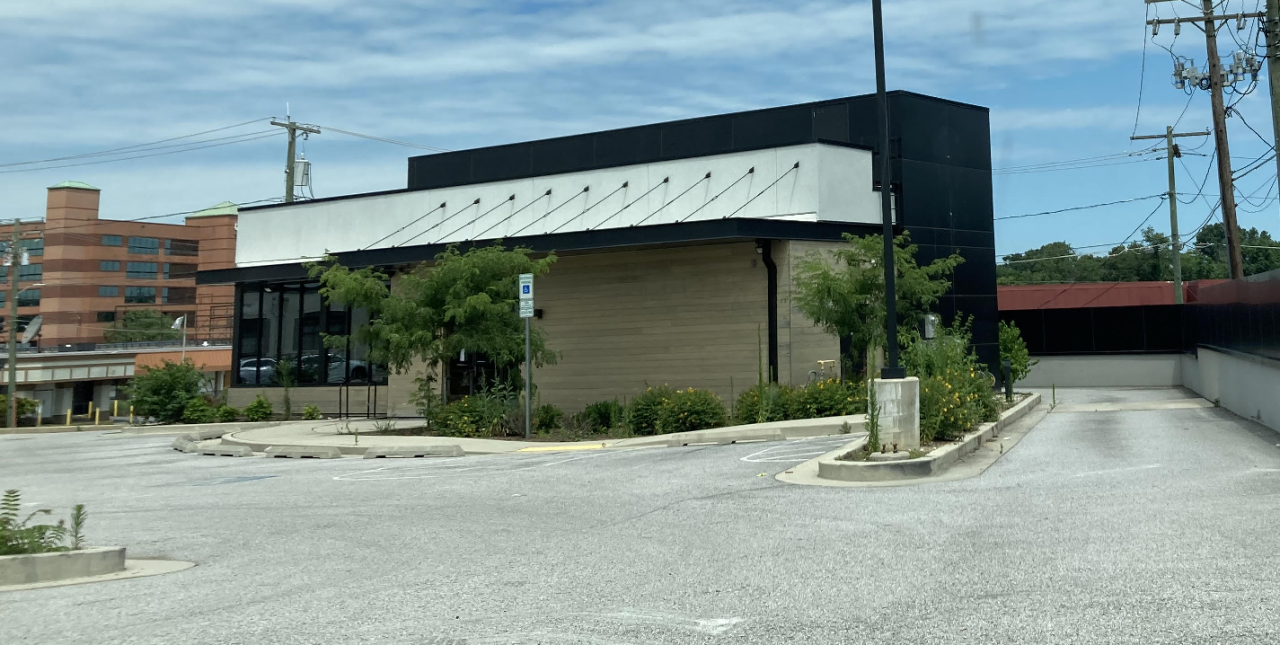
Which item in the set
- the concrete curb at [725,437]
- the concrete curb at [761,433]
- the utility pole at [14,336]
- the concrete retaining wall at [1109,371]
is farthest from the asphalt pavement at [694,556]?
the utility pole at [14,336]

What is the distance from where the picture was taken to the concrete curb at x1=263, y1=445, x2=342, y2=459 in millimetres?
19828

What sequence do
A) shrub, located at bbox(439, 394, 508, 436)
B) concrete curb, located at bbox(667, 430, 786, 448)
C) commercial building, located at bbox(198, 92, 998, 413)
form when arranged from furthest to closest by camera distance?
commercial building, located at bbox(198, 92, 998, 413)
shrub, located at bbox(439, 394, 508, 436)
concrete curb, located at bbox(667, 430, 786, 448)

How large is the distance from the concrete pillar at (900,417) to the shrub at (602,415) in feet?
30.2

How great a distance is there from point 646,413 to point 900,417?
26.2ft

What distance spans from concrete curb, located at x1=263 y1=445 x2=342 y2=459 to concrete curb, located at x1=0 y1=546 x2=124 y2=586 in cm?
1097

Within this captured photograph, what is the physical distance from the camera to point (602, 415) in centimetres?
2331

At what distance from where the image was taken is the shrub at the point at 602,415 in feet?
74.6

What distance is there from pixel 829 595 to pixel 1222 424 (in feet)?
53.7

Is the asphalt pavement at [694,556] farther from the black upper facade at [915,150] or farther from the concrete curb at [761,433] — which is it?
the black upper facade at [915,150]

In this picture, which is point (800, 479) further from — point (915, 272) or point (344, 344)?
point (344, 344)

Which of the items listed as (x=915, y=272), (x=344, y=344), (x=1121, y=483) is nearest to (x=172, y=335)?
(x=344, y=344)

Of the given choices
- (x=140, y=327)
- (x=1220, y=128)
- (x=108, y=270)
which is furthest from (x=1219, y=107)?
(x=108, y=270)

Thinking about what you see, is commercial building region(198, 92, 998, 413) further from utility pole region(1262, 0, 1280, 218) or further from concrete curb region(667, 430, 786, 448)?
utility pole region(1262, 0, 1280, 218)

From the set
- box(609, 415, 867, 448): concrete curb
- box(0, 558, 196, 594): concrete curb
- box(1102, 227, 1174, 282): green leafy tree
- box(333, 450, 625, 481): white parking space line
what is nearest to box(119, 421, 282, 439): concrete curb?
box(333, 450, 625, 481): white parking space line
